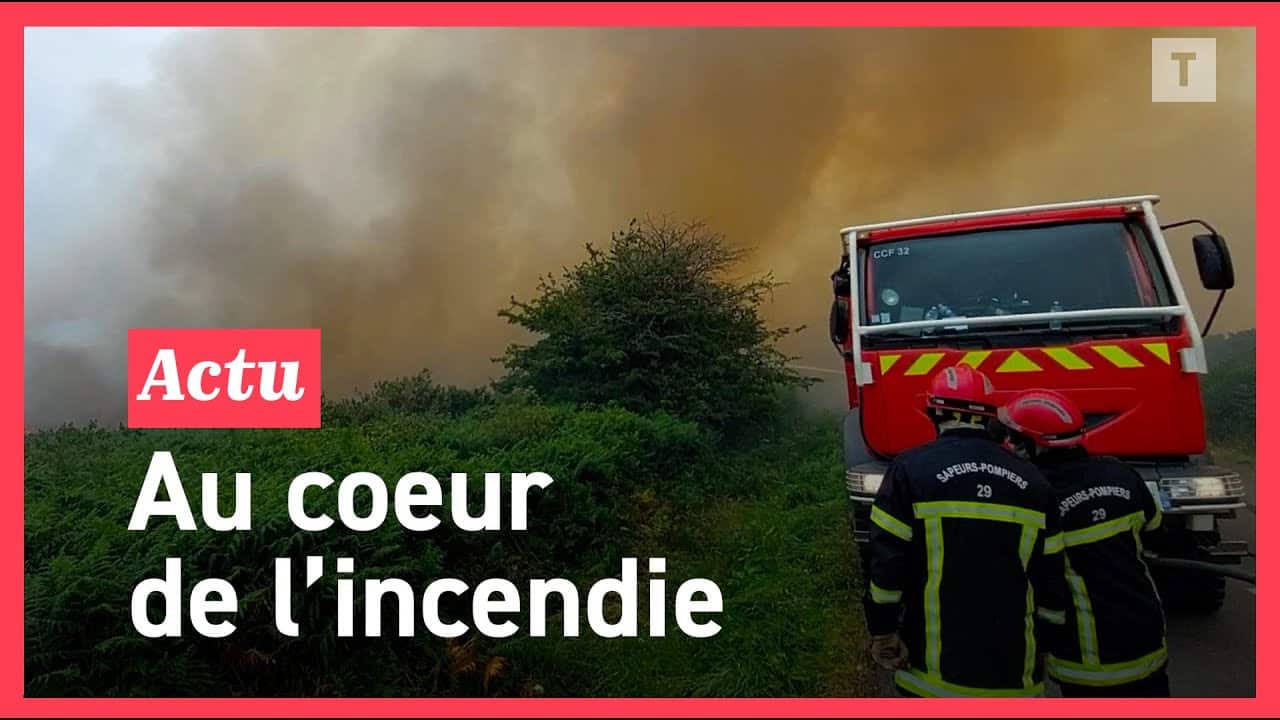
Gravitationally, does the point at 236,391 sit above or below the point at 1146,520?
above

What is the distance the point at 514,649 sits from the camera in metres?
4.69

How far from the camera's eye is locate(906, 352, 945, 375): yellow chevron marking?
17.8 feet

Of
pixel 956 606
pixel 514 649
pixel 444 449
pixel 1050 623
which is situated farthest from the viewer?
pixel 444 449

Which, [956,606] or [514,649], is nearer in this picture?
[956,606]

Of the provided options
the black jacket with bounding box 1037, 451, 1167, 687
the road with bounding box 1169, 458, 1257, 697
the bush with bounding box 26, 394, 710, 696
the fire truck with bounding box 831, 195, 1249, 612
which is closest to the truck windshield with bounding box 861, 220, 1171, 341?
the fire truck with bounding box 831, 195, 1249, 612

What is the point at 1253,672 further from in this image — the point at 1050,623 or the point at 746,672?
the point at 746,672

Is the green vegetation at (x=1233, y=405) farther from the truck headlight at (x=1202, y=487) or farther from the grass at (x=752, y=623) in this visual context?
the truck headlight at (x=1202, y=487)

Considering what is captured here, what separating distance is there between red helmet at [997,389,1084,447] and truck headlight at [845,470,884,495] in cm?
210

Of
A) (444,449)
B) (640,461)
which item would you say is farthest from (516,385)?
(444,449)

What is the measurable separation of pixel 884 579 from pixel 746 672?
2032mm

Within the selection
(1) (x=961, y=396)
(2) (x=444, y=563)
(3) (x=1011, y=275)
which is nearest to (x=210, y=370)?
(2) (x=444, y=563)

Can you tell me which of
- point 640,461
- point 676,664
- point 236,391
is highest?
point 236,391

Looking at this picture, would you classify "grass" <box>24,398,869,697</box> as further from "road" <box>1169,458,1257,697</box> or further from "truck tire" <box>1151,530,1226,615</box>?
"truck tire" <box>1151,530,1226,615</box>

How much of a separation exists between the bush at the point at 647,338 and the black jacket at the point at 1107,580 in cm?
964
